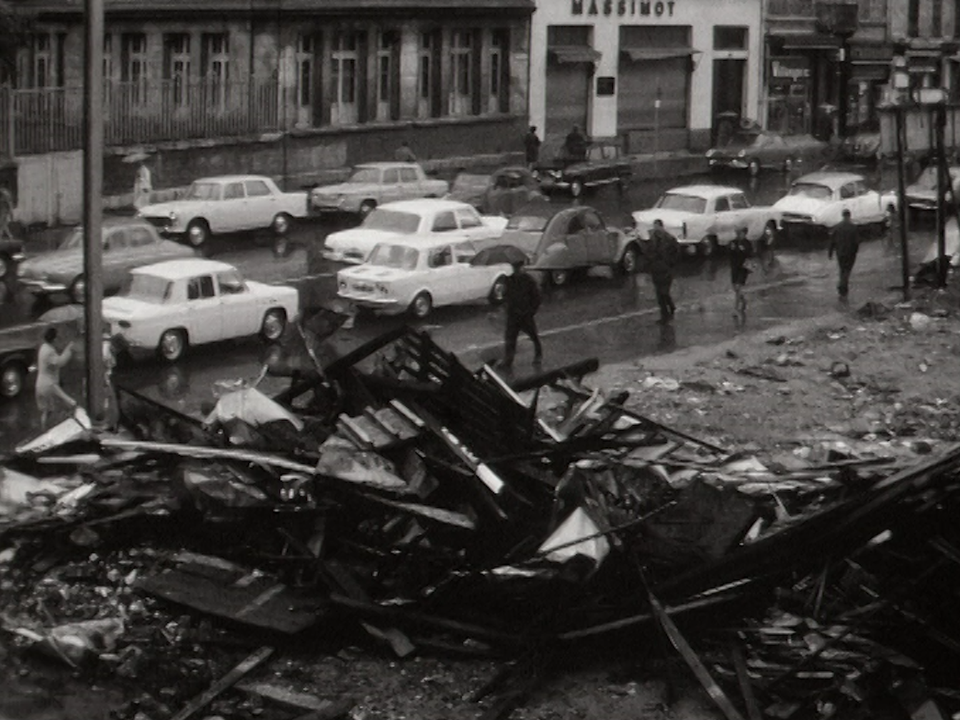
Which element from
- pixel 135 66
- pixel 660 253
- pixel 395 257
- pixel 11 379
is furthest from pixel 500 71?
pixel 11 379

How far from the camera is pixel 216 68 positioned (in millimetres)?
43500

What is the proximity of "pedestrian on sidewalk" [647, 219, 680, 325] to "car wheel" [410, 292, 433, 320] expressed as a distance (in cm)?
369

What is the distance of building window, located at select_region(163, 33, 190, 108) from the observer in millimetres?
41500

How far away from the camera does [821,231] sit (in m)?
40.8

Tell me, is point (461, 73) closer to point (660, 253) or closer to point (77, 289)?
point (660, 253)

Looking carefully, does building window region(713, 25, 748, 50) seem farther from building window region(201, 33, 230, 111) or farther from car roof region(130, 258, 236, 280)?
car roof region(130, 258, 236, 280)

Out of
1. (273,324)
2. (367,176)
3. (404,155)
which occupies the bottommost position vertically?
(273,324)

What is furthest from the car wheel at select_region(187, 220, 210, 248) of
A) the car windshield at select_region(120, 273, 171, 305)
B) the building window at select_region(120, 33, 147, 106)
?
the car windshield at select_region(120, 273, 171, 305)

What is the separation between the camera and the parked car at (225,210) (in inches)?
1387

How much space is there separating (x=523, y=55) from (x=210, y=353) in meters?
28.0

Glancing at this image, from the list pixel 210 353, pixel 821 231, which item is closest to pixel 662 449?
pixel 210 353

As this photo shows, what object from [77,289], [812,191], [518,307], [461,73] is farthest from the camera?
[461,73]

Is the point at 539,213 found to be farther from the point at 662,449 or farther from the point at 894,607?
the point at 894,607

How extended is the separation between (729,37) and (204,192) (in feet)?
96.2
